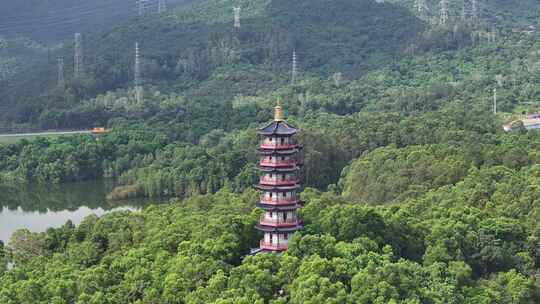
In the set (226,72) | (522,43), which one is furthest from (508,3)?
(226,72)

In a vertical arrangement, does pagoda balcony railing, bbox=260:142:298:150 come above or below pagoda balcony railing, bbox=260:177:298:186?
above

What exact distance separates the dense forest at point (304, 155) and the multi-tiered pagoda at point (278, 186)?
29.8 inches

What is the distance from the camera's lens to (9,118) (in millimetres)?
108062

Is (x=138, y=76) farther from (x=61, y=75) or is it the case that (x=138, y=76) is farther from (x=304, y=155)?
(x=304, y=155)

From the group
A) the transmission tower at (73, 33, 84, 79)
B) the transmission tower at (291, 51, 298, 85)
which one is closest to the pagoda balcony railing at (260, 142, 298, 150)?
the transmission tower at (291, 51, 298, 85)

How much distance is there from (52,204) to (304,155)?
14341mm

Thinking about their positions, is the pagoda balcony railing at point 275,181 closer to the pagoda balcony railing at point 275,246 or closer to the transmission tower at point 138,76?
the pagoda balcony railing at point 275,246

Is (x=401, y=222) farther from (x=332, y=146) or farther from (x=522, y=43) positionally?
(x=522, y=43)

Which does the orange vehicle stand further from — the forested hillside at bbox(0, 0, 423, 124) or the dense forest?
the forested hillside at bbox(0, 0, 423, 124)

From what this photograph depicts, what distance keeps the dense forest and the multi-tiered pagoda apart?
757mm

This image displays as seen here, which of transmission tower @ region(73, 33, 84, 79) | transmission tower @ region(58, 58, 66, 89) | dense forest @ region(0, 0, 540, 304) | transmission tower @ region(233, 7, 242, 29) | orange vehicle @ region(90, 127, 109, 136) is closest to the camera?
dense forest @ region(0, 0, 540, 304)

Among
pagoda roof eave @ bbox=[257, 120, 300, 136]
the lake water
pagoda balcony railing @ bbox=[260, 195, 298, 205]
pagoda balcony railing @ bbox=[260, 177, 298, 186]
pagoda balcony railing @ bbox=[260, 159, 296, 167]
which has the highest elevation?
pagoda roof eave @ bbox=[257, 120, 300, 136]

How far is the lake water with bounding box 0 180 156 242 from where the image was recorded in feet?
224

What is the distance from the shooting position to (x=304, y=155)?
73625 mm
